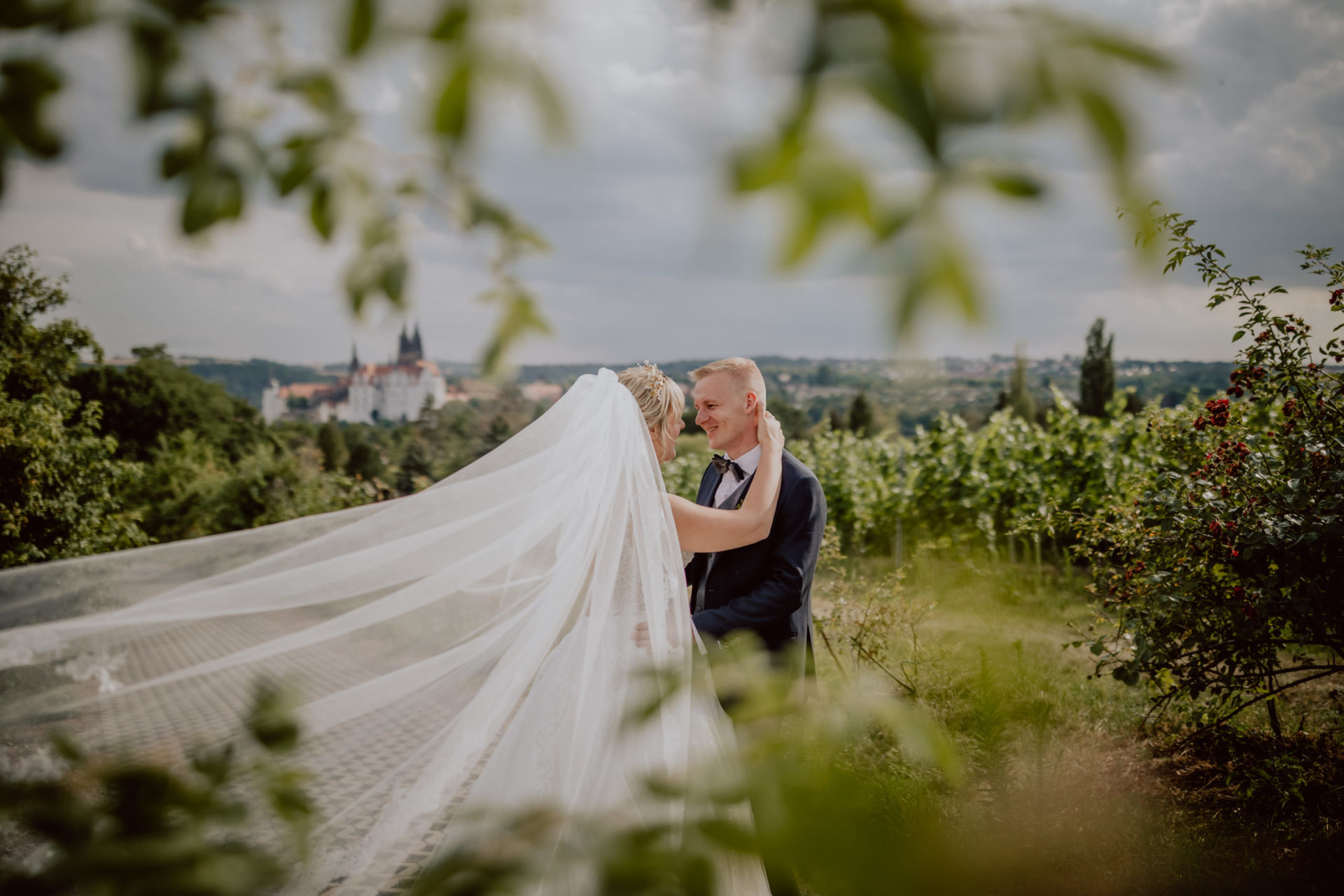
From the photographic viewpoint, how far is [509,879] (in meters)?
0.79

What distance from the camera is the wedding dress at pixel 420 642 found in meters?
1.93

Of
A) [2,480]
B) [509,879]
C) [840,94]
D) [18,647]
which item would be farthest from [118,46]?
[2,480]

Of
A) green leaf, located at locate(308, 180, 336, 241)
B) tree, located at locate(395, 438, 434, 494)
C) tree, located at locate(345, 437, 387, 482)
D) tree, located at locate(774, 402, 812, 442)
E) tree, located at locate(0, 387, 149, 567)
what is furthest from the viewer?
tree, located at locate(774, 402, 812, 442)

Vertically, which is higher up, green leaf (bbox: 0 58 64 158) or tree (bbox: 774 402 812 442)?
Result: green leaf (bbox: 0 58 64 158)

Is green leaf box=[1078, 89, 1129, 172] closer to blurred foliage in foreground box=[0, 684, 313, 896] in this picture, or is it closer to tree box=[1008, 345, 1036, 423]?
blurred foliage in foreground box=[0, 684, 313, 896]

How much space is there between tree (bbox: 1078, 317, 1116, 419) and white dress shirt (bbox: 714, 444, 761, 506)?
2138 inches

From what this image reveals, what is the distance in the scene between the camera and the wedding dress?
6.32 feet

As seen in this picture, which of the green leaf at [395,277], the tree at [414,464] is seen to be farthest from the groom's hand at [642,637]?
the tree at [414,464]

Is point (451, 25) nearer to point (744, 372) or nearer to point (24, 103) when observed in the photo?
point (24, 103)

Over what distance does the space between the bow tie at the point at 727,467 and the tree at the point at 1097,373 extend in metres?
54.3

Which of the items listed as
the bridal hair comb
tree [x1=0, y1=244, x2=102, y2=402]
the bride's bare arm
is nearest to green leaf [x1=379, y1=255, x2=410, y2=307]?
the bride's bare arm

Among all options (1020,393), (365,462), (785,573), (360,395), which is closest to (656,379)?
(785,573)

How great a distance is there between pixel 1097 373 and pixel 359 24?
197 ft

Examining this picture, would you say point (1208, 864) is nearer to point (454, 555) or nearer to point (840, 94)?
point (454, 555)
